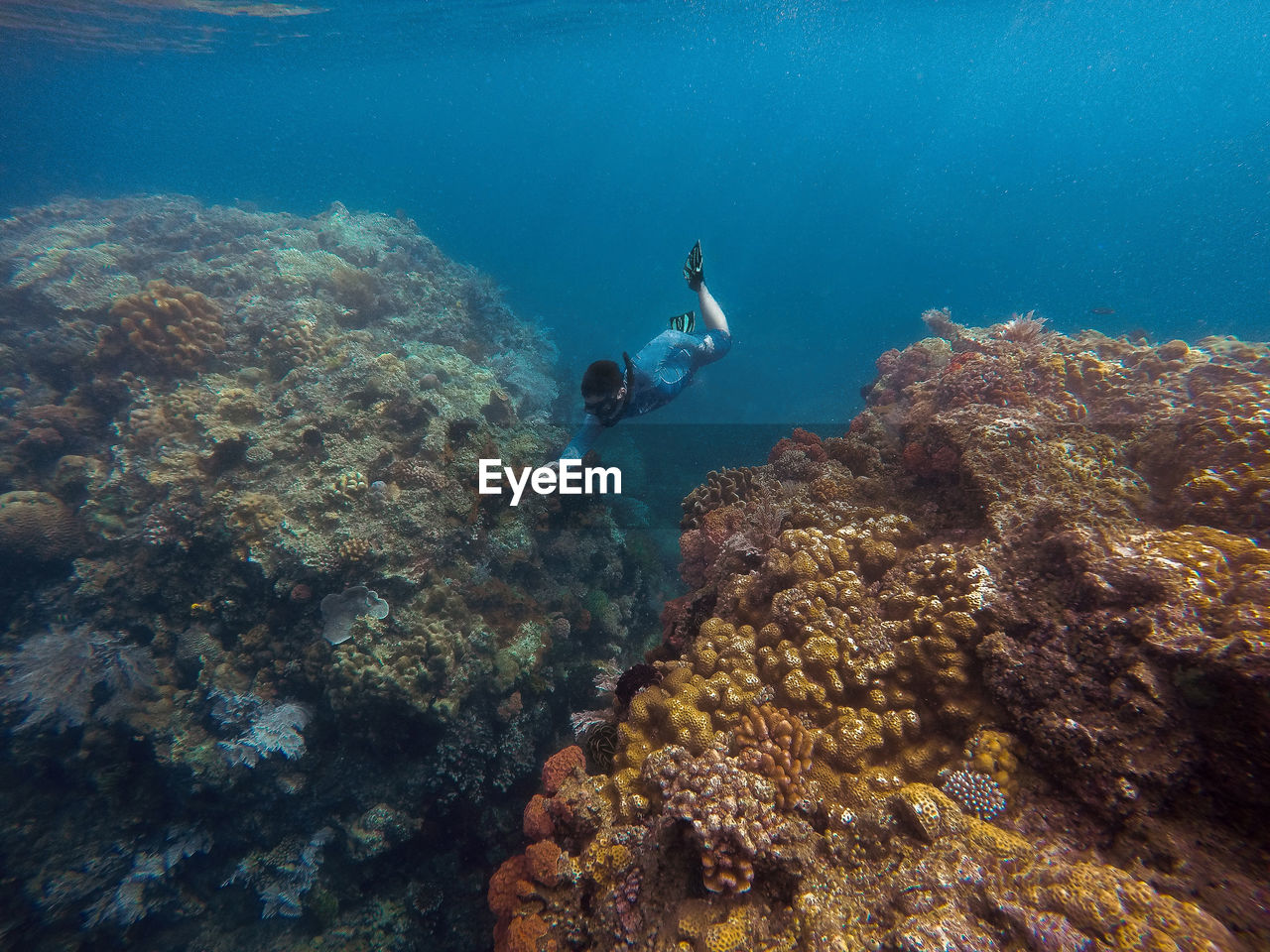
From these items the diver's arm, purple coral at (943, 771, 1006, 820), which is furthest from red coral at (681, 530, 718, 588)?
purple coral at (943, 771, 1006, 820)

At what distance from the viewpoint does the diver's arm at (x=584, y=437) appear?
6723 millimetres

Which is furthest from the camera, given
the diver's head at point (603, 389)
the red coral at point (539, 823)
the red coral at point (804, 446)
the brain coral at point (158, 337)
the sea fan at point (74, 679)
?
the brain coral at point (158, 337)

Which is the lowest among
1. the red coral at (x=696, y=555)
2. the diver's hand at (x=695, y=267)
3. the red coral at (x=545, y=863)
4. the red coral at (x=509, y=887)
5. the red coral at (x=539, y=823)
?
the red coral at (x=509, y=887)

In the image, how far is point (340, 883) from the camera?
6.38 metres

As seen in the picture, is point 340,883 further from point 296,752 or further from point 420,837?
point 296,752

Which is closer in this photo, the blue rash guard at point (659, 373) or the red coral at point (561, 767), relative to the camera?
the red coral at point (561, 767)

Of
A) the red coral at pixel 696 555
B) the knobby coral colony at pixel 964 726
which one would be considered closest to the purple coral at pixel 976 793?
the knobby coral colony at pixel 964 726

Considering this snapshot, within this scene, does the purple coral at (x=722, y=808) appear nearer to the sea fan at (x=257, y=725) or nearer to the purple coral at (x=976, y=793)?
the purple coral at (x=976, y=793)

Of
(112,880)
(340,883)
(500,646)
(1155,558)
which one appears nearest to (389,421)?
(500,646)

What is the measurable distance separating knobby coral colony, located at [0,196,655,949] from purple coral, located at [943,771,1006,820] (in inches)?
202

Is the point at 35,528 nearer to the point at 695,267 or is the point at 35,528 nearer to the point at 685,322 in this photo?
the point at 685,322

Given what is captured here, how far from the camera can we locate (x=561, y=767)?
12.2ft

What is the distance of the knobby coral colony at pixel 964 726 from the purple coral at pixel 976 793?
0.01 metres

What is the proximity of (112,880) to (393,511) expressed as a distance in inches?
250
